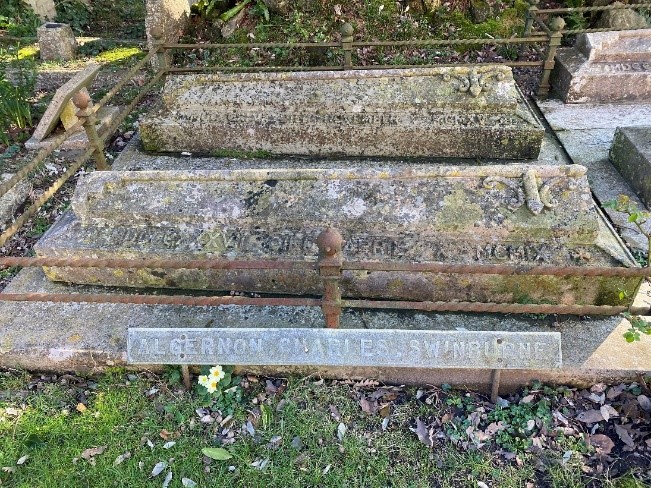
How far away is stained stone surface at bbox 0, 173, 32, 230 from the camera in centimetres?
489

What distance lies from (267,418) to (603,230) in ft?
8.63

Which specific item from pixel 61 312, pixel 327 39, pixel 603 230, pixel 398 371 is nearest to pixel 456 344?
pixel 398 371

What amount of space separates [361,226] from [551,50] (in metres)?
4.32

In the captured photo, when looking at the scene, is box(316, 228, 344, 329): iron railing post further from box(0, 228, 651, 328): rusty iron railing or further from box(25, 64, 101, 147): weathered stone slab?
box(25, 64, 101, 147): weathered stone slab

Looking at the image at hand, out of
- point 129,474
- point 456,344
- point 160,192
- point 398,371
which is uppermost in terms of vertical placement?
point 160,192

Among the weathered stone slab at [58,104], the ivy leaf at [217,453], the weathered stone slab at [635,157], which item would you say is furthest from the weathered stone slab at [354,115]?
the ivy leaf at [217,453]

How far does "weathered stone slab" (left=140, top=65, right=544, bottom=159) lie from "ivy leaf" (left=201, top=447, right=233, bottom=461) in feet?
10.2

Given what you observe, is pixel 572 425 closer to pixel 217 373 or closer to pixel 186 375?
pixel 217 373

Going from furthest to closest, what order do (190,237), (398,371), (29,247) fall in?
1. (29,247)
2. (190,237)
3. (398,371)

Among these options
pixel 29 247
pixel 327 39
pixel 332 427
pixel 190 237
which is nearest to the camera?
pixel 332 427

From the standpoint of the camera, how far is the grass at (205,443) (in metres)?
2.86

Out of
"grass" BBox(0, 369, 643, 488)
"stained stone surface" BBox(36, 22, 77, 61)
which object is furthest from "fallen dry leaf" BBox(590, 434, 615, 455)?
"stained stone surface" BBox(36, 22, 77, 61)

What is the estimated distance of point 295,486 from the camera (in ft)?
9.27

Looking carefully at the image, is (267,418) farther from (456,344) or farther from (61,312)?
(61,312)
